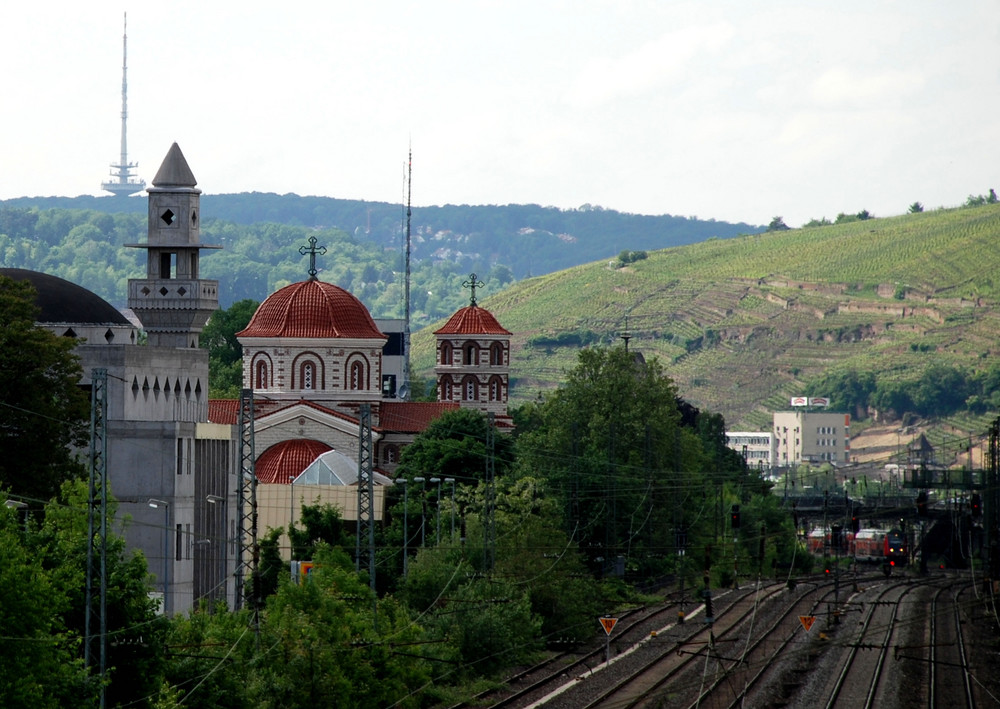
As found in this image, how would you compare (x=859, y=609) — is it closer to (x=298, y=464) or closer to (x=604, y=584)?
(x=604, y=584)

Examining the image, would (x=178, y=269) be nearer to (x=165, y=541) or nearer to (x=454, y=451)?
(x=454, y=451)

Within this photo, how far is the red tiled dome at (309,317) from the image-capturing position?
369 feet

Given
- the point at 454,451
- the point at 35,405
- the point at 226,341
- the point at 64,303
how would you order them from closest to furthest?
the point at 35,405, the point at 64,303, the point at 454,451, the point at 226,341

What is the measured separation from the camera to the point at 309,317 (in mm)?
112875

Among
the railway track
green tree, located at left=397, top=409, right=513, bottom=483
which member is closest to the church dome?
green tree, located at left=397, top=409, right=513, bottom=483

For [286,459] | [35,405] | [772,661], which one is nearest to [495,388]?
[286,459]

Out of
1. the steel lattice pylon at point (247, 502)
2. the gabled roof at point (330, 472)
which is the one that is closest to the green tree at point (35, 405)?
the steel lattice pylon at point (247, 502)

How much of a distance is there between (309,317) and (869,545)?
58281mm

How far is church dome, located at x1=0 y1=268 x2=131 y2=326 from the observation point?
81312mm

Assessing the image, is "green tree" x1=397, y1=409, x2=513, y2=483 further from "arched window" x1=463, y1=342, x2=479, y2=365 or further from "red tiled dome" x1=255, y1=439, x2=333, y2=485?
"arched window" x1=463, y1=342, x2=479, y2=365

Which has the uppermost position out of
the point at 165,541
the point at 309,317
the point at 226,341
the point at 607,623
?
the point at 226,341

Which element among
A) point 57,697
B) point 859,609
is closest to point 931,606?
point 859,609

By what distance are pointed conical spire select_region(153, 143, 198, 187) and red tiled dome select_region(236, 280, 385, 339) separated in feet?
68.6

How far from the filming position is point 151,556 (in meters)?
66.9
